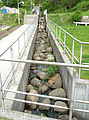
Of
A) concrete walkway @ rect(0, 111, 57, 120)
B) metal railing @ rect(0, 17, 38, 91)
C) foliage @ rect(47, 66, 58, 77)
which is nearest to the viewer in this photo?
concrete walkway @ rect(0, 111, 57, 120)

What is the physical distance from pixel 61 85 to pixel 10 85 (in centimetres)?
288

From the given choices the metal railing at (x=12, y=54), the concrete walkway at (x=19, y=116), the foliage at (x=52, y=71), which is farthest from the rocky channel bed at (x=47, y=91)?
the concrete walkway at (x=19, y=116)

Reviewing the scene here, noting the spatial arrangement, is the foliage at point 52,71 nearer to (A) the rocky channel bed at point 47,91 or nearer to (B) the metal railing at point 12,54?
(A) the rocky channel bed at point 47,91

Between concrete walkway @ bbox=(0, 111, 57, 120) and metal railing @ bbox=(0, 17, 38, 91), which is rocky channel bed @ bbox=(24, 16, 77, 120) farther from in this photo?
concrete walkway @ bbox=(0, 111, 57, 120)

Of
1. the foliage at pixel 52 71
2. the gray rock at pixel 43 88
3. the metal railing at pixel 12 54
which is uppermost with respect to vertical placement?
the metal railing at pixel 12 54

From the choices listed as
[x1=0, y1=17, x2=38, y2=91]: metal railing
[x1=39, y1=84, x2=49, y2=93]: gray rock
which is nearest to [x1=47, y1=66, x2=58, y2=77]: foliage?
[x1=39, y1=84, x2=49, y2=93]: gray rock

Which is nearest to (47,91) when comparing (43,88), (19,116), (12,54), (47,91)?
(47,91)

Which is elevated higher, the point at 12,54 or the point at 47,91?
the point at 12,54

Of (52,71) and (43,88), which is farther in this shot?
(52,71)

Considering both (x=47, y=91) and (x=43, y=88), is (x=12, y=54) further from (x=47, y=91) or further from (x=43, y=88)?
(x=47, y=91)

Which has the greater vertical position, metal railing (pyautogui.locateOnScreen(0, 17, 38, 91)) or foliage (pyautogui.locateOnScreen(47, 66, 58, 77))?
metal railing (pyautogui.locateOnScreen(0, 17, 38, 91))

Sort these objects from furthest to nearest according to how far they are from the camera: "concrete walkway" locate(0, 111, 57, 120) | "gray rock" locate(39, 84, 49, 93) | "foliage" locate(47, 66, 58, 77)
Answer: "foliage" locate(47, 66, 58, 77) → "gray rock" locate(39, 84, 49, 93) → "concrete walkway" locate(0, 111, 57, 120)

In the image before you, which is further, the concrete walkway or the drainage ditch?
the drainage ditch

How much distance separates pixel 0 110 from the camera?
302 centimetres
